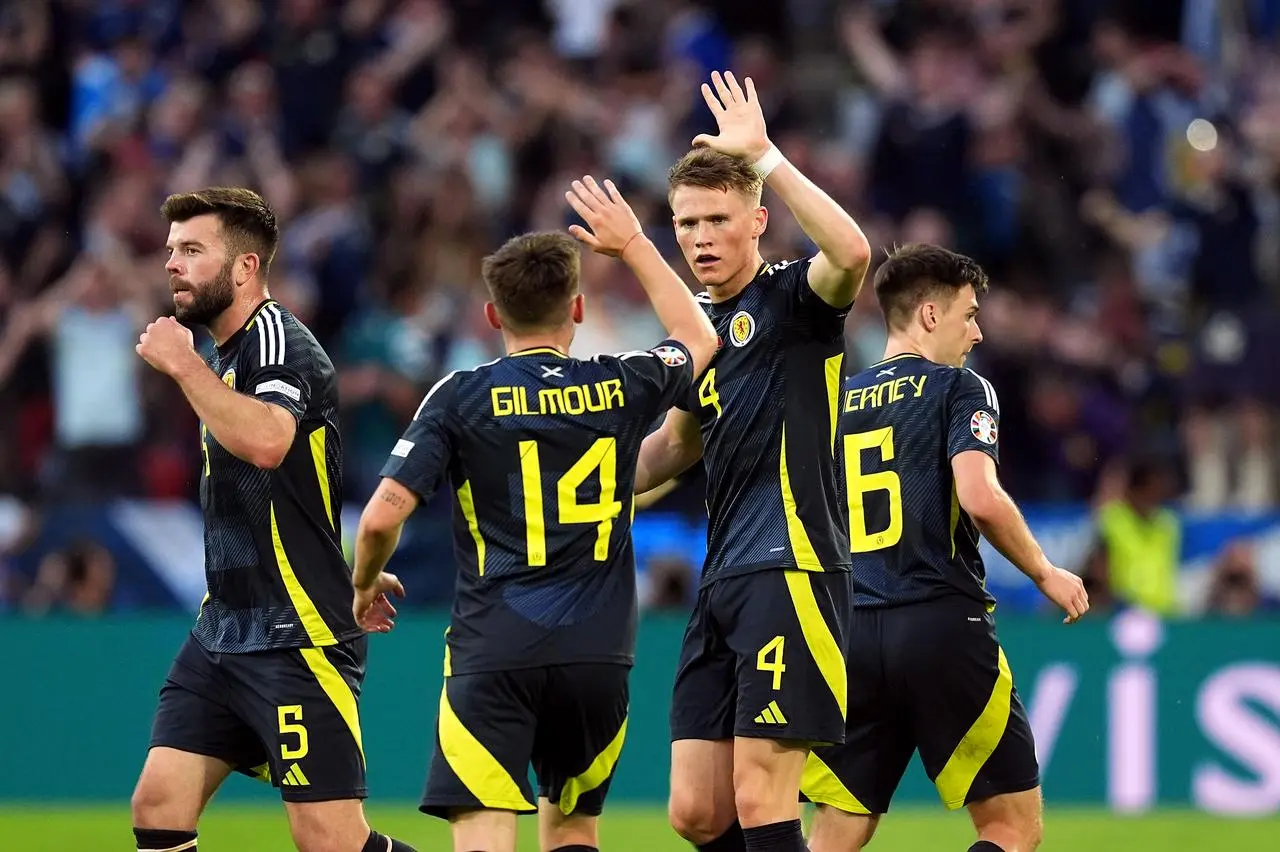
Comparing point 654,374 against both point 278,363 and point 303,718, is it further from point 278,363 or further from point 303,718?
point 303,718

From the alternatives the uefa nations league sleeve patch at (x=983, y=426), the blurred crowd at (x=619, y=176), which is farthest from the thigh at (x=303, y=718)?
the blurred crowd at (x=619, y=176)

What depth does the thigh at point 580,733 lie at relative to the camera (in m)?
6.25

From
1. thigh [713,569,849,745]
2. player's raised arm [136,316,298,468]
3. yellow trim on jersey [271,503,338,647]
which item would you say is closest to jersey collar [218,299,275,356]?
player's raised arm [136,316,298,468]

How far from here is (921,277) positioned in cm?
741

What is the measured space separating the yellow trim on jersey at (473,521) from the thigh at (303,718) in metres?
0.77

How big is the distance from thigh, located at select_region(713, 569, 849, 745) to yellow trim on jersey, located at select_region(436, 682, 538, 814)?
890mm

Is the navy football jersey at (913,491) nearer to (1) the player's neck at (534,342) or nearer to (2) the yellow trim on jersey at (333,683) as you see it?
(1) the player's neck at (534,342)

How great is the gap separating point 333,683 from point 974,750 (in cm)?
219

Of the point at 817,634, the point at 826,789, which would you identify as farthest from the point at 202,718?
the point at 826,789

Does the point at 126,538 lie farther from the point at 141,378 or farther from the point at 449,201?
the point at 449,201

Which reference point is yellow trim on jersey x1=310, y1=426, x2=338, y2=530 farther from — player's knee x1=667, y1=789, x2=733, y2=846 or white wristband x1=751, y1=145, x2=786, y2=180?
white wristband x1=751, y1=145, x2=786, y2=180

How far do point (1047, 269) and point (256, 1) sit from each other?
22.3 ft

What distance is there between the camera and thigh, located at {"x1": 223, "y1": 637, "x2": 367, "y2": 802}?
6617 millimetres

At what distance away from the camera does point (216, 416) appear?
6.38m
